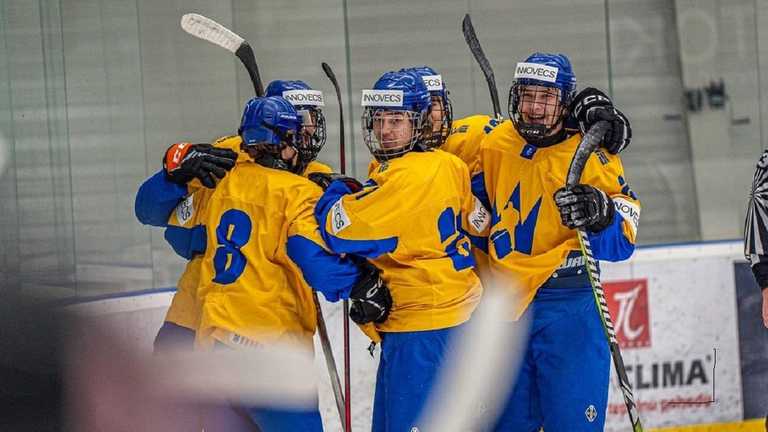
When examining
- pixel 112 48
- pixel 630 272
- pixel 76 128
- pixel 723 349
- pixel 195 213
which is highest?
pixel 112 48

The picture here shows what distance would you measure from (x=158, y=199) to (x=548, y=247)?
974mm

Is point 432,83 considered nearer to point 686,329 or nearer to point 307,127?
point 307,127

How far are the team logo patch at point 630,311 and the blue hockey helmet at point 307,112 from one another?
60.0 inches

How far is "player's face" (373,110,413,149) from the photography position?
127 inches

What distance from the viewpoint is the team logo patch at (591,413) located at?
3340 mm

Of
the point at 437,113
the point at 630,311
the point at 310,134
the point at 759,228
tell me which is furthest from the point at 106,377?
the point at 630,311

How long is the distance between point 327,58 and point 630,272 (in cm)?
140

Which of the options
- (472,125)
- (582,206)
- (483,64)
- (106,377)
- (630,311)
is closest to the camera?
(106,377)

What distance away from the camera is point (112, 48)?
4594 millimetres

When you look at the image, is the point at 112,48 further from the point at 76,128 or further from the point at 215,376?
the point at 215,376

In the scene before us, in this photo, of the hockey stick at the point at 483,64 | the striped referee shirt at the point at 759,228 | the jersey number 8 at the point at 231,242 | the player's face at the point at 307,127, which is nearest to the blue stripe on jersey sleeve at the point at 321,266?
the jersey number 8 at the point at 231,242

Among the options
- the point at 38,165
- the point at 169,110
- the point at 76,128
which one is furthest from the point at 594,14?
the point at 38,165

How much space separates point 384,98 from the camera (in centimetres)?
324

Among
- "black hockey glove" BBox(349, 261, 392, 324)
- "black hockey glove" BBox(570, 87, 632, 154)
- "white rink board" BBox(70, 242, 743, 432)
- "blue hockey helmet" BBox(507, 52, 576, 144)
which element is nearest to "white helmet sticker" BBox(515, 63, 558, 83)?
"blue hockey helmet" BBox(507, 52, 576, 144)
